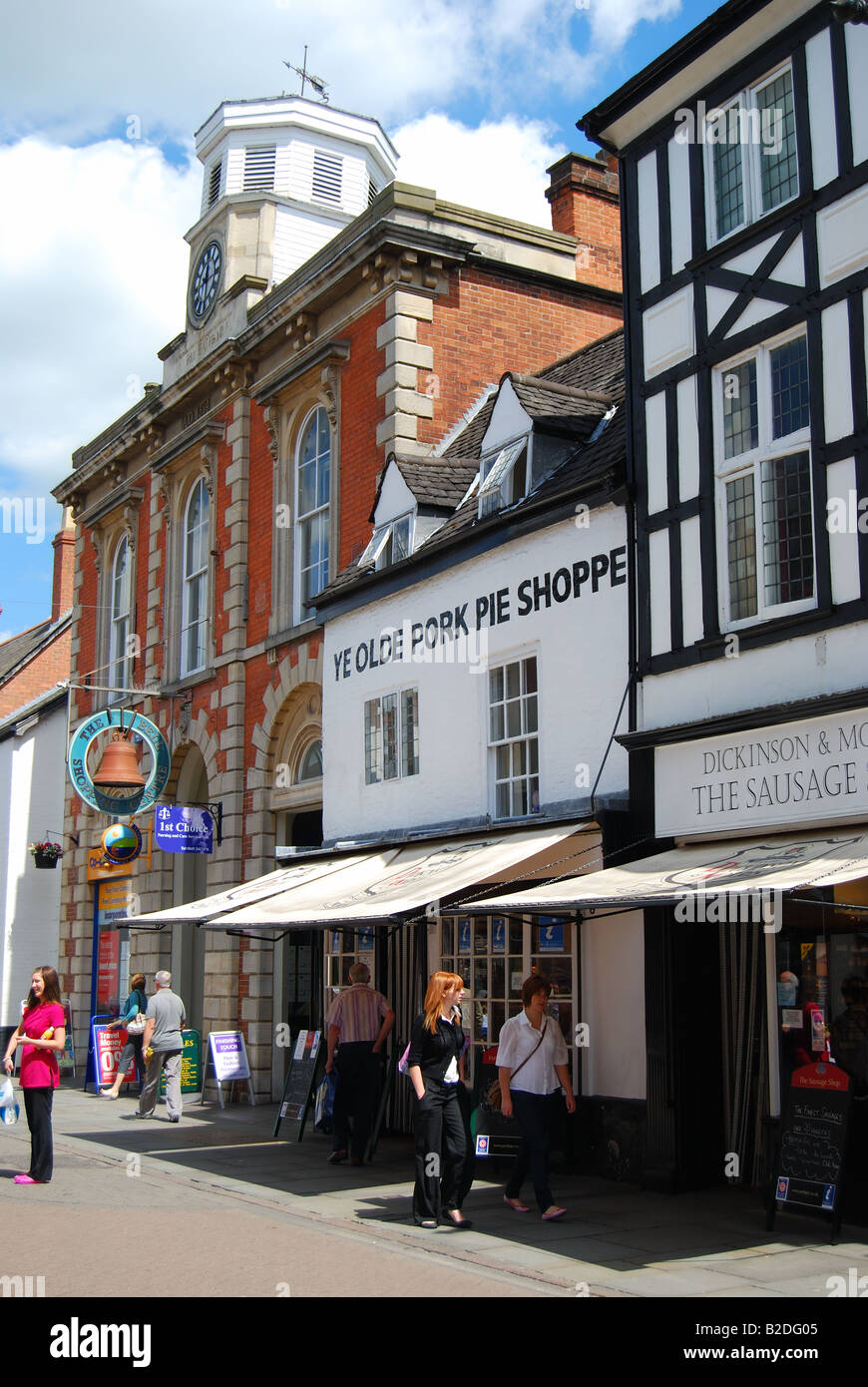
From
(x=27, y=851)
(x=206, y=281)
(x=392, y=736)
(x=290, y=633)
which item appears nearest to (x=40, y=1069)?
(x=392, y=736)

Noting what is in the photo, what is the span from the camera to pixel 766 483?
10578 millimetres

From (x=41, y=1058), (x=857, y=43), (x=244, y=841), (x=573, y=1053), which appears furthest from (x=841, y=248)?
(x=244, y=841)

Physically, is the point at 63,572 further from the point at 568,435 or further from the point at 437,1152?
the point at 437,1152

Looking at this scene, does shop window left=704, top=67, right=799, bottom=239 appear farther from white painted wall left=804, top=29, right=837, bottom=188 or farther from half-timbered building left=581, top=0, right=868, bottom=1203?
white painted wall left=804, top=29, right=837, bottom=188

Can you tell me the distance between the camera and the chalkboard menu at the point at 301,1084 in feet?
47.5

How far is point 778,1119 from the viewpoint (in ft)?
31.9

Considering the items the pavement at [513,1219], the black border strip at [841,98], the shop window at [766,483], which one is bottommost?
the pavement at [513,1219]

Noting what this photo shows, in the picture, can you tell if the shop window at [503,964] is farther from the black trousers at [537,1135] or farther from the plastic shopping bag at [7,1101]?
the plastic shopping bag at [7,1101]

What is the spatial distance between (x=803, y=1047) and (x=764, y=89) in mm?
7459

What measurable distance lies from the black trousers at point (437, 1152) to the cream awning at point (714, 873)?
1.40 metres

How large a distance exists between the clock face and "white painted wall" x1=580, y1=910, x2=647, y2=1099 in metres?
15.1

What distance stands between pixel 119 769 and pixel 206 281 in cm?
875

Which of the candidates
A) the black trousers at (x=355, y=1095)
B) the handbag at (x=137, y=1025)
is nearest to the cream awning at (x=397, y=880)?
the black trousers at (x=355, y=1095)
